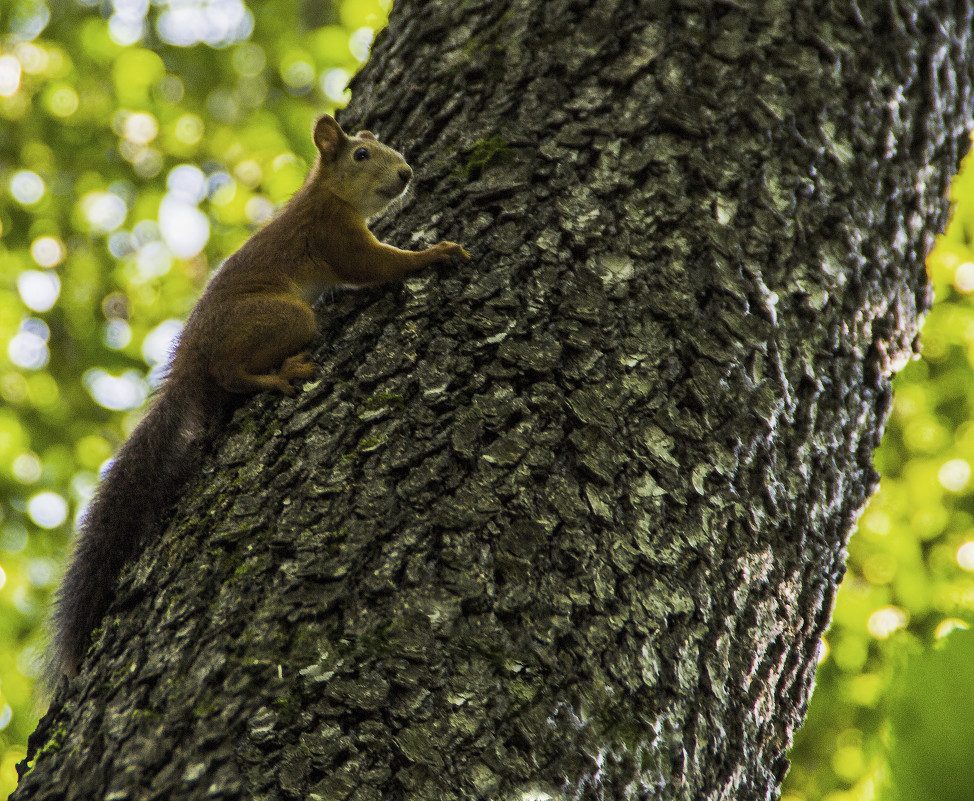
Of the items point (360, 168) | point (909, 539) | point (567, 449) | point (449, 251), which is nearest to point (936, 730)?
point (567, 449)

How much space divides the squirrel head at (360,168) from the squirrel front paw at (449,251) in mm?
404

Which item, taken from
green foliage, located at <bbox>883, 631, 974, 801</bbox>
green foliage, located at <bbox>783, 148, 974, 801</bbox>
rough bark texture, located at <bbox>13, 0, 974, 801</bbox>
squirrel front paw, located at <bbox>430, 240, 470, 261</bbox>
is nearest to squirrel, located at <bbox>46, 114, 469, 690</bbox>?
squirrel front paw, located at <bbox>430, 240, 470, 261</bbox>

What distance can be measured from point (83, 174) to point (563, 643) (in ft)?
18.4

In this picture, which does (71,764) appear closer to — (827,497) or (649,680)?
(649,680)

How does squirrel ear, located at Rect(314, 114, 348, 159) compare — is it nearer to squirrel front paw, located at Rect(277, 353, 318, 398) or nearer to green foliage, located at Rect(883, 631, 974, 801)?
squirrel front paw, located at Rect(277, 353, 318, 398)

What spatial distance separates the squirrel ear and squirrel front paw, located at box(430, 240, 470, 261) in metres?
0.82

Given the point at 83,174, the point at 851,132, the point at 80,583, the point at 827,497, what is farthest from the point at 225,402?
the point at 83,174

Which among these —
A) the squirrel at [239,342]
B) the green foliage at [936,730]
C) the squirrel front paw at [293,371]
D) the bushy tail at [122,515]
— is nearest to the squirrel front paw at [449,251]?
the squirrel at [239,342]

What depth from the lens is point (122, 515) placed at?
179cm

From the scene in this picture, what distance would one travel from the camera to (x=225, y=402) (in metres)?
2.01

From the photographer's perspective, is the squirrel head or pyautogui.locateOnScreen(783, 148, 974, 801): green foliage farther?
pyautogui.locateOnScreen(783, 148, 974, 801): green foliage

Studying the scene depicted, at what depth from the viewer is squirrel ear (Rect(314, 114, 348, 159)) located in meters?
2.56

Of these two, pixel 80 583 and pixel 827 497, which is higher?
pixel 80 583

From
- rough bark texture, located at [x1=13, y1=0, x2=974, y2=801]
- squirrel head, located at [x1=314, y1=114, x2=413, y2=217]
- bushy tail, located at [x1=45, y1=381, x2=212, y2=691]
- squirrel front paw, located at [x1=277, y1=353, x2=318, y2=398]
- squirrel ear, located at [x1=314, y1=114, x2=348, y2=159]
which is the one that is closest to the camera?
rough bark texture, located at [x1=13, y1=0, x2=974, y2=801]
